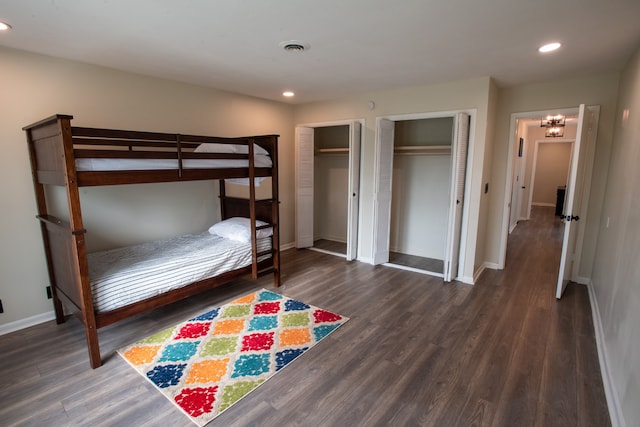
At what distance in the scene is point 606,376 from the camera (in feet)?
6.91

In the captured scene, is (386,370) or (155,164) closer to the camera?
(386,370)

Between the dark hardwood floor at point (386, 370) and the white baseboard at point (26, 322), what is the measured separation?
71 mm

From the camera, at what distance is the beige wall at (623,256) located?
1719mm

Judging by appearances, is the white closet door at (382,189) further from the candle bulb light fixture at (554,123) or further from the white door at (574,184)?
the candle bulb light fixture at (554,123)

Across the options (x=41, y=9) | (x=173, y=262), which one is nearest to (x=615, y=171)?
(x=173, y=262)

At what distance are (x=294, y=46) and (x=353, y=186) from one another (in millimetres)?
2395

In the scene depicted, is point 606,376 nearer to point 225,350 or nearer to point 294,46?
point 225,350

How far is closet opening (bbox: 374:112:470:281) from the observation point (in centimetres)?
432

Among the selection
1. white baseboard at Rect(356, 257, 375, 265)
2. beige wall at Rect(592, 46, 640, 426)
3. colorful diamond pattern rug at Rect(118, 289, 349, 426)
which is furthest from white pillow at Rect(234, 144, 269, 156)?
beige wall at Rect(592, 46, 640, 426)

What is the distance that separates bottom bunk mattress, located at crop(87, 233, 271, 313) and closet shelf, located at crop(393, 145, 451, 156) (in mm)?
2560

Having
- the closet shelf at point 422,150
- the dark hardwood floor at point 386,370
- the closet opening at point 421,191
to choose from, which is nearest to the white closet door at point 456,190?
the dark hardwood floor at point 386,370

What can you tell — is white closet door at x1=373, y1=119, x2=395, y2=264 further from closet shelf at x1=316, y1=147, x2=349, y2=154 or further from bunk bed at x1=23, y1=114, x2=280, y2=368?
bunk bed at x1=23, y1=114, x2=280, y2=368

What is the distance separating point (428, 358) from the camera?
2400 millimetres

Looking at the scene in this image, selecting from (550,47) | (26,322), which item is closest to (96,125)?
(26,322)
